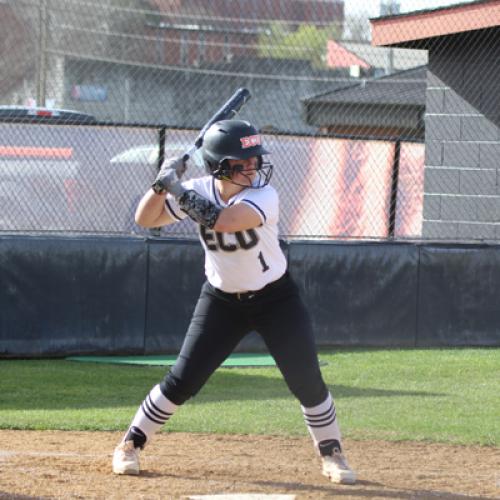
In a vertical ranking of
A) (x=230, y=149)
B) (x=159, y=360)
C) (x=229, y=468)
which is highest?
(x=230, y=149)

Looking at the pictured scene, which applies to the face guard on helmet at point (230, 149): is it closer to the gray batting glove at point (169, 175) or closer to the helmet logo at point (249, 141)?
the helmet logo at point (249, 141)

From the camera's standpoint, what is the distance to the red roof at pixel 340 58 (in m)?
22.9

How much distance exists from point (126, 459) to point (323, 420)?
3.19ft

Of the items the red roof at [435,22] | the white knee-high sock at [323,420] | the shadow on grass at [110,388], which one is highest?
the red roof at [435,22]

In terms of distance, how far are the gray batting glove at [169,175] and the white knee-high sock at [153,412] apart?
1011mm

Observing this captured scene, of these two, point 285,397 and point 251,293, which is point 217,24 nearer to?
point 285,397

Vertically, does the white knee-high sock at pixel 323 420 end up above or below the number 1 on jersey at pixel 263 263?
below

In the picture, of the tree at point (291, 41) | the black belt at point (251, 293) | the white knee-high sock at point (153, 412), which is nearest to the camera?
the black belt at point (251, 293)

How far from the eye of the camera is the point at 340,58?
2541 cm

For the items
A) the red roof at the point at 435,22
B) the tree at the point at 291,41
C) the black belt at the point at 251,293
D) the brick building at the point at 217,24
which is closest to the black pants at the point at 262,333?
the black belt at the point at 251,293

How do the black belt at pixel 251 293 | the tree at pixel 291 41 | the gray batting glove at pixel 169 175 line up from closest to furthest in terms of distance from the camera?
the gray batting glove at pixel 169 175 → the black belt at pixel 251 293 → the tree at pixel 291 41

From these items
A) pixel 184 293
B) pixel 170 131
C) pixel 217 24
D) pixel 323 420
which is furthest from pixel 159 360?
pixel 217 24

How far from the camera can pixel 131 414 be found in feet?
24.2

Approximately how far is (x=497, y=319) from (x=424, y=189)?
176 cm
